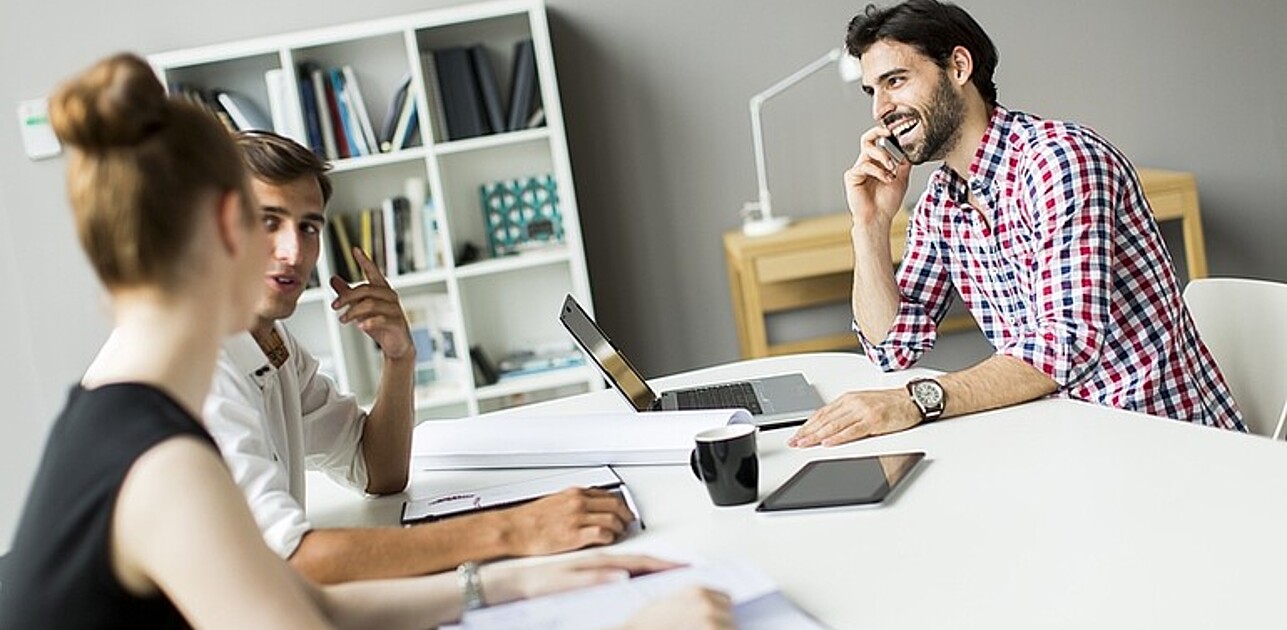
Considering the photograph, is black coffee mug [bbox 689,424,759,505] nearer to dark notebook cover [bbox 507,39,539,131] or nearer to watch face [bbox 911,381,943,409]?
watch face [bbox 911,381,943,409]

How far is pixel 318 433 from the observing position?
1.87 m

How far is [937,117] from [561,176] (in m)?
1.69

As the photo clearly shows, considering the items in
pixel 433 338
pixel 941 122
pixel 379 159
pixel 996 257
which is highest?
pixel 379 159

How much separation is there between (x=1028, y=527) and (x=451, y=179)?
2.97 m

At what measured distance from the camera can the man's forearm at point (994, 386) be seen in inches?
68.9

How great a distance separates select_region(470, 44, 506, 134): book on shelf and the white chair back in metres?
2.15

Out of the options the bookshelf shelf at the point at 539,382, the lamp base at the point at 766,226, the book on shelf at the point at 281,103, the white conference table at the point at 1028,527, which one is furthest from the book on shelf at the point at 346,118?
the white conference table at the point at 1028,527

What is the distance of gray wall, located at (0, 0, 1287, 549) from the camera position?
159 inches

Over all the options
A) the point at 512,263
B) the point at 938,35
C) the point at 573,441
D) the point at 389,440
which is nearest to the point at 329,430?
the point at 389,440

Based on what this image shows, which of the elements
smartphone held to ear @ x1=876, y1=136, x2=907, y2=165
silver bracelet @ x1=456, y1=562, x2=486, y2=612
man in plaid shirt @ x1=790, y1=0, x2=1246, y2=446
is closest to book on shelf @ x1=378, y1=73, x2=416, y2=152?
man in plaid shirt @ x1=790, y1=0, x2=1246, y2=446

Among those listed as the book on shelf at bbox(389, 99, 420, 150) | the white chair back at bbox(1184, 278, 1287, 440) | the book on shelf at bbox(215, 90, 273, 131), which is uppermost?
the book on shelf at bbox(215, 90, 273, 131)

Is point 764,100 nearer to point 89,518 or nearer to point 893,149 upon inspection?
point 893,149

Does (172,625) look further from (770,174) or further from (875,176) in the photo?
(770,174)

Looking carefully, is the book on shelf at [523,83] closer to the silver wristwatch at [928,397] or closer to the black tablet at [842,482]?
Result: the silver wristwatch at [928,397]
